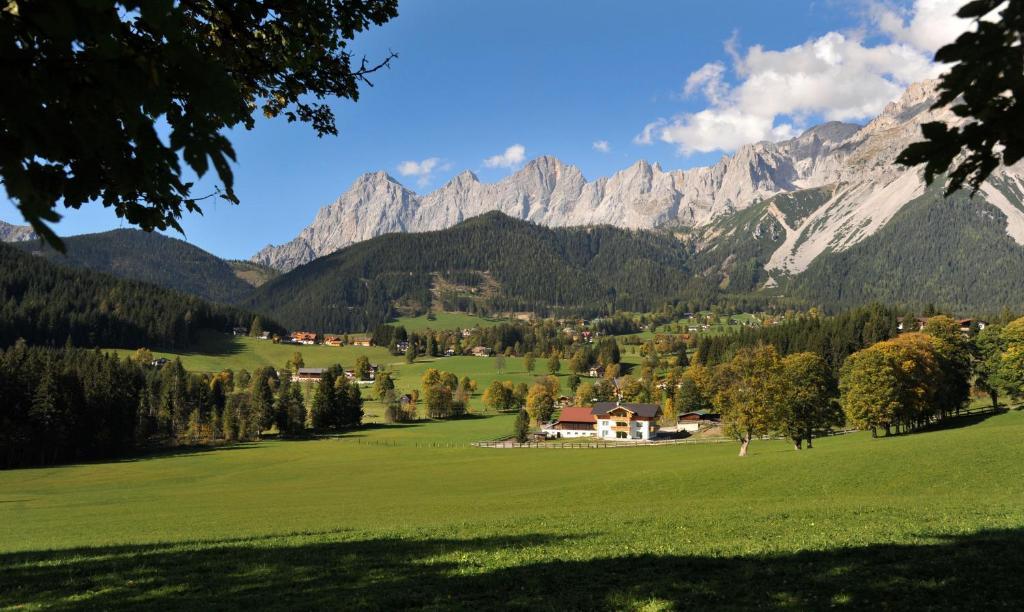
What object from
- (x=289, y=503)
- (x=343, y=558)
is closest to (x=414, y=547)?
(x=343, y=558)

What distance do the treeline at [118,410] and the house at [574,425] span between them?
41.2 meters

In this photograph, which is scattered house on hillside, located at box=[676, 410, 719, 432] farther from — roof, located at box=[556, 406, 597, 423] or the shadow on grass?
the shadow on grass

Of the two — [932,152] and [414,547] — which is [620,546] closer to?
[414,547]

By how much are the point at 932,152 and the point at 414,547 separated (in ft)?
50.9

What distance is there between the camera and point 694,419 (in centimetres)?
12581

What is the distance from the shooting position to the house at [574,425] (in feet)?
401

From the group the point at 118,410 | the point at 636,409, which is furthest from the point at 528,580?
the point at 636,409

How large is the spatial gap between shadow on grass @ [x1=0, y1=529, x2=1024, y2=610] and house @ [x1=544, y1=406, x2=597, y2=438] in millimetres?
108401

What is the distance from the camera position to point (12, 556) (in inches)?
735

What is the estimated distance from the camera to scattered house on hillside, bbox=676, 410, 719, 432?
405 ft

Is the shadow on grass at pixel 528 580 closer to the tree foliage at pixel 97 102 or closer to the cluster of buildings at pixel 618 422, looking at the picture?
the tree foliage at pixel 97 102

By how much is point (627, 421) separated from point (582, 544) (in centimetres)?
10709

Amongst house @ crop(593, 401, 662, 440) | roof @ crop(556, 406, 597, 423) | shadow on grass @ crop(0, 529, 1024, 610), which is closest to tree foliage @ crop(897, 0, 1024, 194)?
shadow on grass @ crop(0, 529, 1024, 610)

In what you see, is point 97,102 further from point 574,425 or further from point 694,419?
point 694,419
